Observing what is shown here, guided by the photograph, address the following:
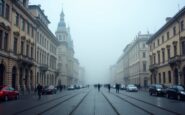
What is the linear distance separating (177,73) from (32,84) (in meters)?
26.2

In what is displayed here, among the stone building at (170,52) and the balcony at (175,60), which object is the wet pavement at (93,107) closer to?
the balcony at (175,60)

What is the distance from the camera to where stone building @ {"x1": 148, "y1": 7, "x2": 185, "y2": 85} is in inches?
1831

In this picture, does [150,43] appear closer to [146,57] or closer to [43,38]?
[146,57]

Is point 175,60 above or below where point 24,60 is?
below

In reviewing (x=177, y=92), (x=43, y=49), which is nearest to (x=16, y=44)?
(x=43, y=49)

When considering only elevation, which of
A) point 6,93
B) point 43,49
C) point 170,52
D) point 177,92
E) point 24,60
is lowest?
point 177,92

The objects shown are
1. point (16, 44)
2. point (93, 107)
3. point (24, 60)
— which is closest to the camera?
point (93, 107)

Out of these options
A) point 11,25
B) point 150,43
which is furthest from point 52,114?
point 150,43

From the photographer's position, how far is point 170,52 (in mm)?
53281

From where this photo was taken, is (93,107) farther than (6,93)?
No

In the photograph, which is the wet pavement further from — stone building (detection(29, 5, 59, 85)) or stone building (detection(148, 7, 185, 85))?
stone building (detection(29, 5, 59, 85))

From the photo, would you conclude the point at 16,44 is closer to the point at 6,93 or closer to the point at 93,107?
the point at 6,93

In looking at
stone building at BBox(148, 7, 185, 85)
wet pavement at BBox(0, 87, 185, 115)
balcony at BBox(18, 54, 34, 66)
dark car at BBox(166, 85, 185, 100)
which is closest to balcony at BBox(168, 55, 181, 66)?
stone building at BBox(148, 7, 185, 85)

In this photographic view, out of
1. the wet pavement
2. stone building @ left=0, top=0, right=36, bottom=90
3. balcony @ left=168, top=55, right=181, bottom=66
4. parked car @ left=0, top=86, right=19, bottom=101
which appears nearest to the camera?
the wet pavement
